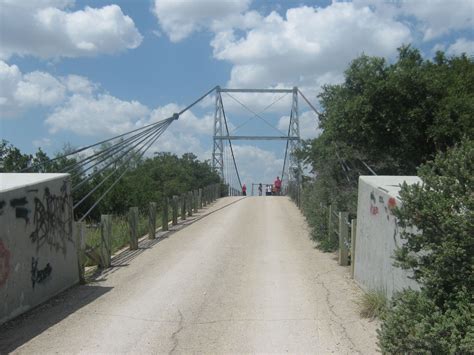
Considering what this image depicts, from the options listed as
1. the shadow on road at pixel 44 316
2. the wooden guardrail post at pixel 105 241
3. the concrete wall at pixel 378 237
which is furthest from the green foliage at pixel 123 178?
the concrete wall at pixel 378 237

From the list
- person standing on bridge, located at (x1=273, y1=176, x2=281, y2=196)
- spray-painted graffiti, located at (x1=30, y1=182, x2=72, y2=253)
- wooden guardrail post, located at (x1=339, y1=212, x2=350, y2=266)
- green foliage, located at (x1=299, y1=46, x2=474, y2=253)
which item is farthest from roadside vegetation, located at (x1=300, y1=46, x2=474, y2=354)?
person standing on bridge, located at (x1=273, y1=176, x2=281, y2=196)

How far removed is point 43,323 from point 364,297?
14.4 ft

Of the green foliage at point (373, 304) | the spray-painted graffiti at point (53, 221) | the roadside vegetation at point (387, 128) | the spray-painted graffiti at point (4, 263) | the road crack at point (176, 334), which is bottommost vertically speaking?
the road crack at point (176, 334)

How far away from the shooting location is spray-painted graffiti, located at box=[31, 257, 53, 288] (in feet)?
26.3

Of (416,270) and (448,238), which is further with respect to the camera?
(416,270)

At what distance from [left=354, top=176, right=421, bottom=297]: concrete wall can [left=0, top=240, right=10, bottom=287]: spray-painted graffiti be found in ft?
15.7

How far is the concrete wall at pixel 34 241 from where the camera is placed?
23.7 ft

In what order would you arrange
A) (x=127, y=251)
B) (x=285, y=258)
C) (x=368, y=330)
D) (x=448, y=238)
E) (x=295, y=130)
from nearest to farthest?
1. (x=448, y=238)
2. (x=368, y=330)
3. (x=285, y=258)
4. (x=127, y=251)
5. (x=295, y=130)

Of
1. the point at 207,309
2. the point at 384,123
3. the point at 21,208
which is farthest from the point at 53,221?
the point at 384,123

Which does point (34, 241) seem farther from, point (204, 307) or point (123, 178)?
point (123, 178)

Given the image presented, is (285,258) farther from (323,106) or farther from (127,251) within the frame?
(323,106)

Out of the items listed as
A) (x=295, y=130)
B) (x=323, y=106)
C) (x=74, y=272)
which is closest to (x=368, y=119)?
(x=323, y=106)

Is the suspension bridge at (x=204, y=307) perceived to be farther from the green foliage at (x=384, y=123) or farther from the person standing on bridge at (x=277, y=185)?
the person standing on bridge at (x=277, y=185)

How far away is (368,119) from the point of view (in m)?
14.6
